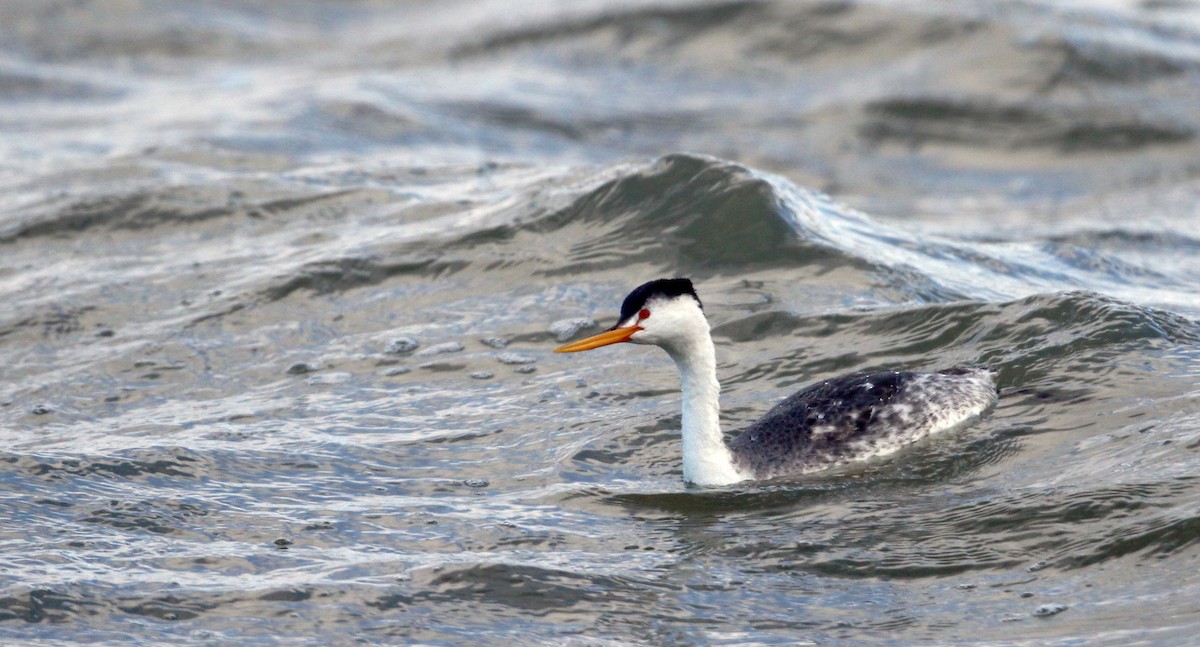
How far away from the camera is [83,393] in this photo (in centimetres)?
1023

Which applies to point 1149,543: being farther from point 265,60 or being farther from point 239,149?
point 265,60

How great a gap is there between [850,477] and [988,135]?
11.9 metres

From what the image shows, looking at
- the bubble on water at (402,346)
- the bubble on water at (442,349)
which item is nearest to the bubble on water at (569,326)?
the bubble on water at (442,349)

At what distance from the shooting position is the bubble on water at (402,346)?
422 inches

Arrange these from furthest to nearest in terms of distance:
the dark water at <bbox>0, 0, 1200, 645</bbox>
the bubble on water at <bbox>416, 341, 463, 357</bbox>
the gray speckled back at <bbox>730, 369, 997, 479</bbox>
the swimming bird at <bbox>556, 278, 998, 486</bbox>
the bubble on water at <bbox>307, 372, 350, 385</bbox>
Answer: the bubble on water at <bbox>416, 341, 463, 357</bbox> → the bubble on water at <bbox>307, 372, 350, 385</bbox> → the gray speckled back at <bbox>730, 369, 997, 479</bbox> → the swimming bird at <bbox>556, 278, 998, 486</bbox> → the dark water at <bbox>0, 0, 1200, 645</bbox>

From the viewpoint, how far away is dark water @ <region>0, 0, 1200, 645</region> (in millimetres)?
7145

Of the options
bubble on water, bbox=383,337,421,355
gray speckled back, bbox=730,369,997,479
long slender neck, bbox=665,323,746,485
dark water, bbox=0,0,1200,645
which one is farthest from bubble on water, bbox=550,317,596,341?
long slender neck, bbox=665,323,746,485

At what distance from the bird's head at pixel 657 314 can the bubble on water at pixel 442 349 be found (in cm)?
259

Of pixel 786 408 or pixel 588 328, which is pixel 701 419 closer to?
pixel 786 408

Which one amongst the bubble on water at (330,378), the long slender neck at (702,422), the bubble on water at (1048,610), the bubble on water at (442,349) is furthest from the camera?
the bubble on water at (442,349)

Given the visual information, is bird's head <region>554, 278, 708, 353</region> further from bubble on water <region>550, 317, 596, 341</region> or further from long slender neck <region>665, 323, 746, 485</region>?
bubble on water <region>550, 317, 596, 341</region>

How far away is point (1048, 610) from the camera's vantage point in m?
6.66

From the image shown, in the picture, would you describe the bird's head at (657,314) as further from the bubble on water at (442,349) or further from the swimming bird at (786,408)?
the bubble on water at (442,349)

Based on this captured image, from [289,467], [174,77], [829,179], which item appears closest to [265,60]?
[174,77]
